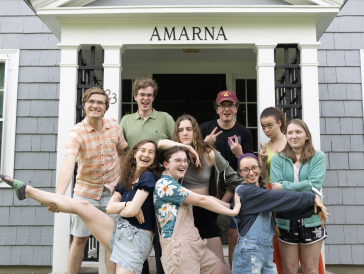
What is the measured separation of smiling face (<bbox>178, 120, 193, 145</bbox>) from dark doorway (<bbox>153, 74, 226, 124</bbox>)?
2467 mm

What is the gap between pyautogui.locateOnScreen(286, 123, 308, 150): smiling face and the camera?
2.60 meters

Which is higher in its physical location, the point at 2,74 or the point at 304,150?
the point at 2,74

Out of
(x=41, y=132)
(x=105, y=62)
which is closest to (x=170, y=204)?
(x=105, y=62)

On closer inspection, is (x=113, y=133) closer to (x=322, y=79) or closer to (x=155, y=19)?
(x=155, y=19)

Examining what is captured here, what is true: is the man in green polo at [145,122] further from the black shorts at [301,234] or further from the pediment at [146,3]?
the black shorts at [301,234]

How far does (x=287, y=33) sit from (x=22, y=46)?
3.41 metres

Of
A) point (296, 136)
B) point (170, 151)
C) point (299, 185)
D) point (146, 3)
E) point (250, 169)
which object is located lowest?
point (299, 185)

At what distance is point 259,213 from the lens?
91.8 inches

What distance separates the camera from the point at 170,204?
2.27m

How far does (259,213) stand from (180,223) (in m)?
0.55

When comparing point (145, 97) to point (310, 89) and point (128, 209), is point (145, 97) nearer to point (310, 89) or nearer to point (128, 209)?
point (128, 209)

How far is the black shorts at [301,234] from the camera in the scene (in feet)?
8.05

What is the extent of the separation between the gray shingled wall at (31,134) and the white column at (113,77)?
1.37m

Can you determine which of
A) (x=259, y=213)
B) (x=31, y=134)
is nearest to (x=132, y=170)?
(x=259, y=213)
